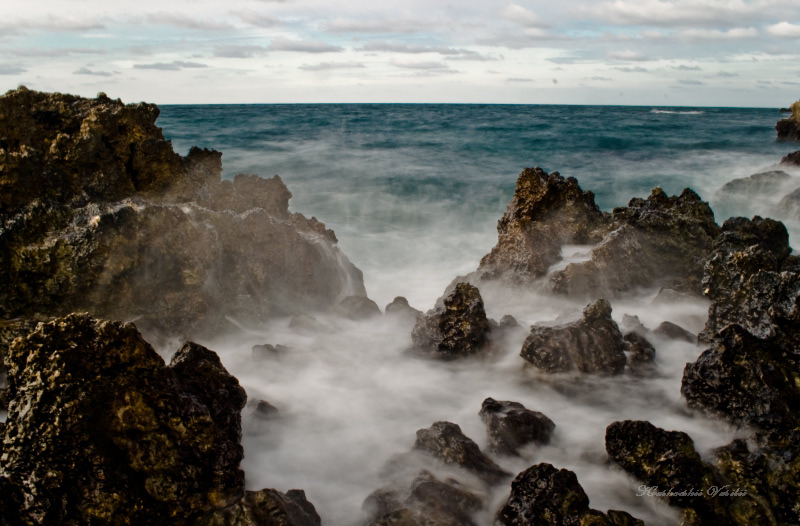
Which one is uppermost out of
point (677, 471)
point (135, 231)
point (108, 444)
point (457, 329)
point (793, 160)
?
point (793, 160)

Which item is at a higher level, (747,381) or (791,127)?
(791,127)

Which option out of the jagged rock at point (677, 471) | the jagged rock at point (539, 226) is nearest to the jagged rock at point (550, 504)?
the jagged rock at point (677, 471)

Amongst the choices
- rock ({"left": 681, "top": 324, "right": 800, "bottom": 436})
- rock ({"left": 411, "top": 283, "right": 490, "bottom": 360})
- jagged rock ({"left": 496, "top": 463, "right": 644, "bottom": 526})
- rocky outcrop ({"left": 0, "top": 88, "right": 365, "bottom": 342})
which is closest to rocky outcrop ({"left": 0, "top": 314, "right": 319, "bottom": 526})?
jagged rock ({"left": 496, "top": 463, "right": 644, "bottom": 526})

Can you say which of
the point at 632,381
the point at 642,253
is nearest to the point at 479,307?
the point at 632,381

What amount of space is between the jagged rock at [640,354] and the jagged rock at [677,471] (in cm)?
209

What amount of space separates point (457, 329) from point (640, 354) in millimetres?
2332

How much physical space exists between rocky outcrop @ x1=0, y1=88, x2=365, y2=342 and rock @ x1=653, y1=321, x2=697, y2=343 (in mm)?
5131

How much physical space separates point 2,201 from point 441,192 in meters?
16.6

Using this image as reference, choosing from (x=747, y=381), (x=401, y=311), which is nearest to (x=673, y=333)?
(x=747, y=381)

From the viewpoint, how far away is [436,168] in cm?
2711

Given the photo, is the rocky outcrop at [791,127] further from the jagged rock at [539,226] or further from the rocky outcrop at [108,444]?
the rocky outcrop at [108,444]

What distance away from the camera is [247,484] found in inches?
203

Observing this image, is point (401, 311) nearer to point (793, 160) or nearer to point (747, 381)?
point (747, 381)

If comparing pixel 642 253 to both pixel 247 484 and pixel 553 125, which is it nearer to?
pixel 247 484
